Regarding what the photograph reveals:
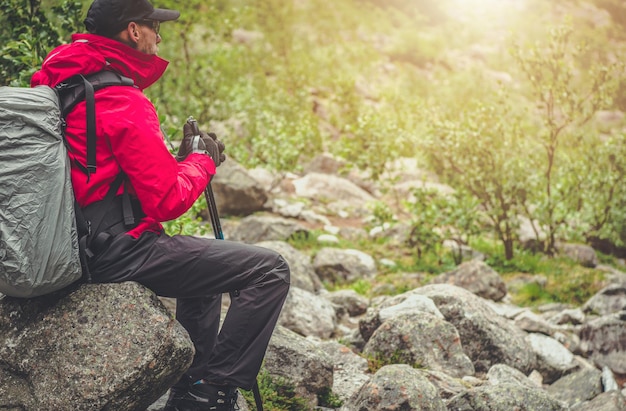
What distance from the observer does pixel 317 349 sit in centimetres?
620

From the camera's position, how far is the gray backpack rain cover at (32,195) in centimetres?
359

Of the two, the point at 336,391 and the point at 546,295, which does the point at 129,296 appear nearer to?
the point at 336,391

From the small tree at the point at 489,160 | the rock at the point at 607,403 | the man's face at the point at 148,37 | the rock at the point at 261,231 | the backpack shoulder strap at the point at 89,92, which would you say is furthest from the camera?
the small tree at the point at 489,160

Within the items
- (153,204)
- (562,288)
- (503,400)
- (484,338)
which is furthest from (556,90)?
(153,204)

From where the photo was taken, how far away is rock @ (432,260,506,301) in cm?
1191

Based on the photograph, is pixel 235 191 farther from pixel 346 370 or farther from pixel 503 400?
pixel 503 400

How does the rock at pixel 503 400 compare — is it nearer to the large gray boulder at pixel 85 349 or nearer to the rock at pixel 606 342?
the large gray boulder at pixel 85 349

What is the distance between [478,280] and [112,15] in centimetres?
948

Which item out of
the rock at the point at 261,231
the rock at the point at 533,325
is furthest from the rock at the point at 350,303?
the rock at the point at 261,231

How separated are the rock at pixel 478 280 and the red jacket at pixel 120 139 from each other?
8.82 meters

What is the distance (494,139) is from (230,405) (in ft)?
39.0

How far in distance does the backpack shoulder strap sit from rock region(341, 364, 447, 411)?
3.02 meters

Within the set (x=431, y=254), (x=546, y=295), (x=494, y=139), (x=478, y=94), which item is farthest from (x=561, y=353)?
(x=478, y=94)

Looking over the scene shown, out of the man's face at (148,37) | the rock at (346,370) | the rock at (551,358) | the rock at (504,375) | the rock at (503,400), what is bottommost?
the rock at (551,358)
